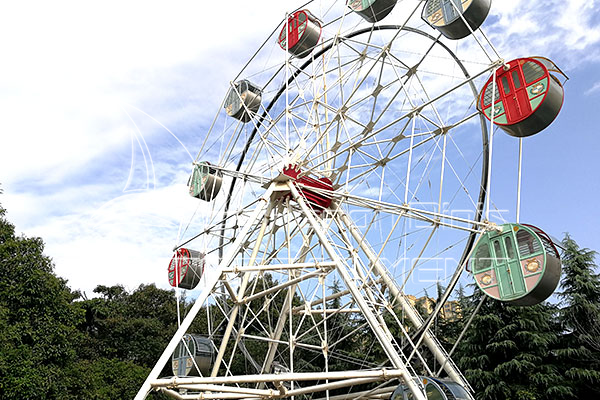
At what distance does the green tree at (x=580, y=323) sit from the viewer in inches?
843

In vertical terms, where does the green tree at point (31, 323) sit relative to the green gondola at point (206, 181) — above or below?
below

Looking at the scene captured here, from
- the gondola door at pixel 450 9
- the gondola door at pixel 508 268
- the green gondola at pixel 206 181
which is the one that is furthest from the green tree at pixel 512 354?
the gondola door at pixel 450 9

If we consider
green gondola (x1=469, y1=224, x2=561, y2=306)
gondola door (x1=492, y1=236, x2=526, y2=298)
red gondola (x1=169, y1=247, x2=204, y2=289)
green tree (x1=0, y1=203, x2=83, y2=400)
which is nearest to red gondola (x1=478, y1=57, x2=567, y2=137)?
green gondola (x1=469, y1=224, x2=561, y2=306)

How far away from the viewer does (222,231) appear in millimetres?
17469

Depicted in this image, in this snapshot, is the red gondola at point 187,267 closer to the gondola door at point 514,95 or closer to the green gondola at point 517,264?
the green gondola at point 517,264

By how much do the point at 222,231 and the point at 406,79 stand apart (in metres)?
8.22

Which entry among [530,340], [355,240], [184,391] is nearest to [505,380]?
[530,340]

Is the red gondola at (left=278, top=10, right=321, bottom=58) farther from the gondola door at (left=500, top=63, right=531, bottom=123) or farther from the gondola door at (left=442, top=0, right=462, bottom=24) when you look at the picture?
the gondola door at (left=500, top=63, right=531, bottom=123)

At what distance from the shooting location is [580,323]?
75.0 feet

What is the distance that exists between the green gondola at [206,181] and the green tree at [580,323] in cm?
1734

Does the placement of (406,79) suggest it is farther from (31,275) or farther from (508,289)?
(31,275)

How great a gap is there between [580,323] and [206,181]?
18.5 metres

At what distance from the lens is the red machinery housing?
560 inches

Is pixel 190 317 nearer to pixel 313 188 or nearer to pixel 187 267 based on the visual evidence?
pixel 313 188
